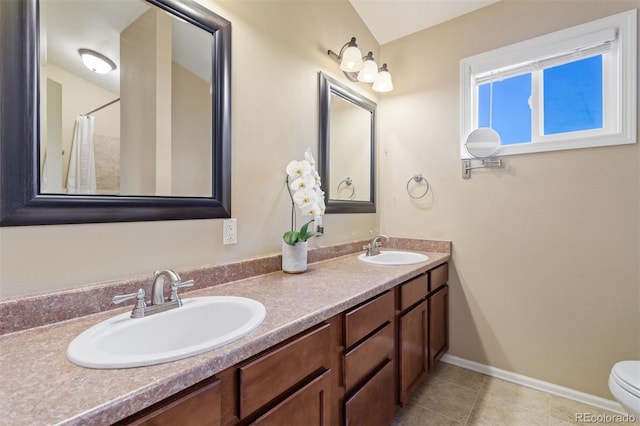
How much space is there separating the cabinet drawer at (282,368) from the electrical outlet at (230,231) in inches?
23.9

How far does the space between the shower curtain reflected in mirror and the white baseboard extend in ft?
7.89

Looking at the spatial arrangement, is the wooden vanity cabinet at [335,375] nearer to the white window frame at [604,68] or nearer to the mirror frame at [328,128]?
the mirror frame at [328,128]

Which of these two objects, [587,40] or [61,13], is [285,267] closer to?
[61,13]

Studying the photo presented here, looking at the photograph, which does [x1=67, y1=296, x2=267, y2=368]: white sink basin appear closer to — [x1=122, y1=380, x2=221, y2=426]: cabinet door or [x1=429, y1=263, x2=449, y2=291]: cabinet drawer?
[x1=122, y1=380, x2=221, y2=426]: cabinet door

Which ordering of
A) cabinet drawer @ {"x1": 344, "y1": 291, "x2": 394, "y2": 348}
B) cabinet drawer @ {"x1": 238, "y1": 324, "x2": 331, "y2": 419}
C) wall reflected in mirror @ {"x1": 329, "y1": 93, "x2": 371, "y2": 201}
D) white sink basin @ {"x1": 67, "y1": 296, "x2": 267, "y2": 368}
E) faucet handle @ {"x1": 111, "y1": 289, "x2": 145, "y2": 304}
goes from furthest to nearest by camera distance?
wall reflected in mirror @ {"x1": 329, "y1": 93, "x2": 371, "y2": 201}
cabinet drawer @ {"x1": 344, "y1": 291, "x2": 394, "y2": 348}
faucet handle @ {"x1": 111, "y1": 289, "x2": 145, "y2": 304}
cabinet drawer @ {"x1": 238, "y1": 324, "x2": 331, "y2": 419}
white sink basin @ {"x1": 67, "y1": 296, "x2": 267, "y2": 368}

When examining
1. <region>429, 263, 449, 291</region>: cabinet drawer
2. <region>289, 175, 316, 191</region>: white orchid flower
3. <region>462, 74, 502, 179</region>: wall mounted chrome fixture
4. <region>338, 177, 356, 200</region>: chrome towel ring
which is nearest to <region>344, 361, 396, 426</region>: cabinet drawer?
<region>429, 263, 449, 291</region>: cabinet drawer

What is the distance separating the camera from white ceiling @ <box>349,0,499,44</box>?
6.78ft

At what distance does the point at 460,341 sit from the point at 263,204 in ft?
5.78

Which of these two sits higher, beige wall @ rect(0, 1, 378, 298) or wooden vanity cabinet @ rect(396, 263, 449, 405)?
beige wall @ rect(0, 1, 378, 298)

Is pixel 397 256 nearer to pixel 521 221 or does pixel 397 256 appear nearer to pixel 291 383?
pixel 521 221

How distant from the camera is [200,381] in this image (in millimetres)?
649

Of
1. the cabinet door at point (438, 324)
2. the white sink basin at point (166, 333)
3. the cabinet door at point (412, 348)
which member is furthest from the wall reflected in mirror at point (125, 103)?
the cabinet door at point (438, 324)

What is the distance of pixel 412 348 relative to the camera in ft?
5.26

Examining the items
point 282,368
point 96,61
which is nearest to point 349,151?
point 96,61
